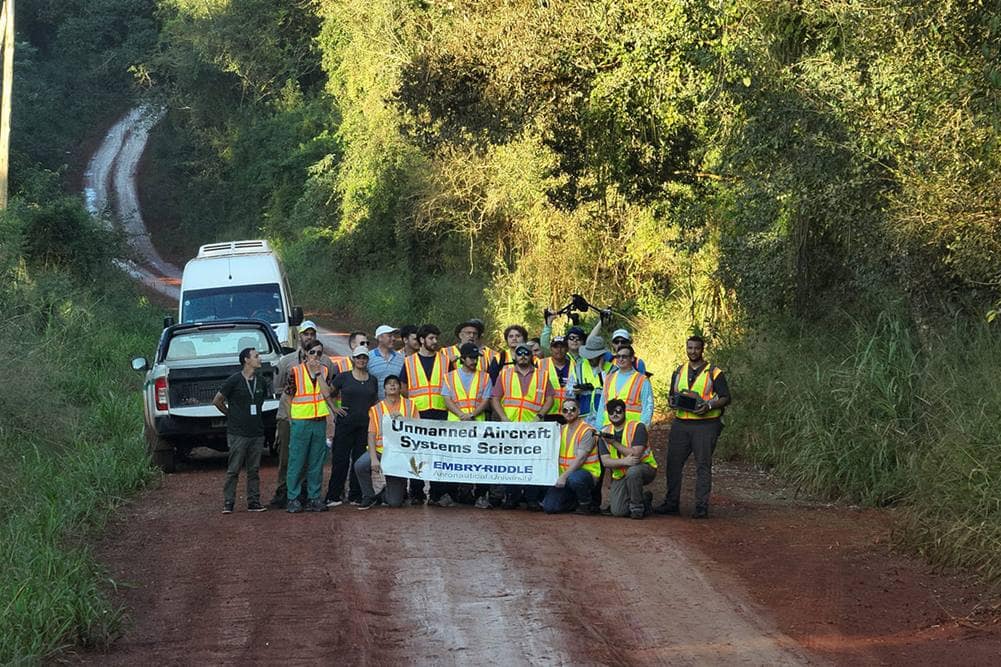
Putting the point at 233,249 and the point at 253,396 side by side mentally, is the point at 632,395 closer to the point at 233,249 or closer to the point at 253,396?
the point at 253,396

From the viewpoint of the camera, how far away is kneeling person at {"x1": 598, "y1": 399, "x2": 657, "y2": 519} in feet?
41.6

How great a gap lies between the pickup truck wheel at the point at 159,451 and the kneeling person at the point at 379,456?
12.2ft

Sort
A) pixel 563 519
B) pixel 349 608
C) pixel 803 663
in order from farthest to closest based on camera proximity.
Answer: pixel 563 519, pixel 349 608, pixel 803 663

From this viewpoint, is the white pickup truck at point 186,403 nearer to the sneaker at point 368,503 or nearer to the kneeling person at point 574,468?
the sneaker at point 368,503

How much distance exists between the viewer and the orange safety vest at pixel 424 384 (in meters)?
13.8

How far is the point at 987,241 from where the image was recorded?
11641mm

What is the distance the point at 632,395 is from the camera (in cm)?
1300

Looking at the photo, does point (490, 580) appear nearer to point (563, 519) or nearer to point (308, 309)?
point (563, 519)

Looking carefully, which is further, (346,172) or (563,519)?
(346,172)

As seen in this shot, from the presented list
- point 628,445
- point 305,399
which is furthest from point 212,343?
point 628,445

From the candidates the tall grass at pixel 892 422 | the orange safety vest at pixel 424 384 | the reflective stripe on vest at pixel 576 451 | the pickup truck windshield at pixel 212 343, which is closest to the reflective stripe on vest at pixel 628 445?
the reflective stripe on vest at pixel 576 451

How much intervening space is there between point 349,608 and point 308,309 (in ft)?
120

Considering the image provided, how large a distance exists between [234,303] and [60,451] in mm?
5934

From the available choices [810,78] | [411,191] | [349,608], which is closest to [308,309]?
[411,191]
